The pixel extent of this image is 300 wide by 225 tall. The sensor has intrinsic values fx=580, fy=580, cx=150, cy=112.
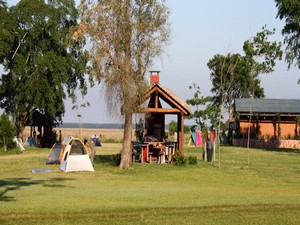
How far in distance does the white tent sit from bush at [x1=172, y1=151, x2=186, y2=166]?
183 inches

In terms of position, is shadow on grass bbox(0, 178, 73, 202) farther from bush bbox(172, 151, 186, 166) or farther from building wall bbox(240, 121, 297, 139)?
building wall bbox(240, 121, 297, 139)

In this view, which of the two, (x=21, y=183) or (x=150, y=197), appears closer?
(x=150, y=197)

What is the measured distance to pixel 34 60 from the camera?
5100 cm

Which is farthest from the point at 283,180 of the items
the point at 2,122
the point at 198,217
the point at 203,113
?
the point at 203,113

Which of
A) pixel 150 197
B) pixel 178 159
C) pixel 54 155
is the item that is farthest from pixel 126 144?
pixel 150 197

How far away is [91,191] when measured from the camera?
55.0ft

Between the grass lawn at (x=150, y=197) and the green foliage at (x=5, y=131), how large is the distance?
16953 mm

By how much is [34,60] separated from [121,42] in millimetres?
27064

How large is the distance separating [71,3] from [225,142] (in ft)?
76.5

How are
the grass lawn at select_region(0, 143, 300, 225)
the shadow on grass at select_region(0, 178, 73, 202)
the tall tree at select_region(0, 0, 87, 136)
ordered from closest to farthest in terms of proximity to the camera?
the grass lawn at select_region(0, 143, 300, 225) < the shadow on grass at select_region(0, 178, 73, 202) < the tall tree at select_region(0, 0, 87, 136)

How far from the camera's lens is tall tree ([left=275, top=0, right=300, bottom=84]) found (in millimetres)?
46688

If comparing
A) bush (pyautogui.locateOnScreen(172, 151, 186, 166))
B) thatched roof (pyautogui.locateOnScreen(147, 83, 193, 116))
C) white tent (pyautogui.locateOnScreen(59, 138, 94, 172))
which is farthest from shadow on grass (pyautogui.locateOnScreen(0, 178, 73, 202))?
thatched roof (pyautogui.locateOnScreen(147, 83, 193, 116))

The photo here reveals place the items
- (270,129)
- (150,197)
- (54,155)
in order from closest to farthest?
(150,197) → (54,155) → (270,129)

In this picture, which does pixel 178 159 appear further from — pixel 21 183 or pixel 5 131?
pixel 5 131
